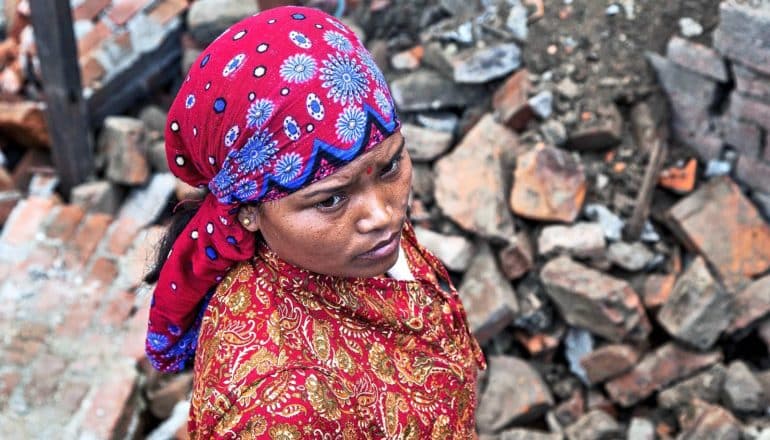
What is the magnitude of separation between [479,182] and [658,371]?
3.66 feet

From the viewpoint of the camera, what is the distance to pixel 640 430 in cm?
358

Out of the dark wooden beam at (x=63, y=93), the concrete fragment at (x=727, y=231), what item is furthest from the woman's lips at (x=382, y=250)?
the dark wooden beam at (x=63, y=93)

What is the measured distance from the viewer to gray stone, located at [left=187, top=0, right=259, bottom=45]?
16.3ft

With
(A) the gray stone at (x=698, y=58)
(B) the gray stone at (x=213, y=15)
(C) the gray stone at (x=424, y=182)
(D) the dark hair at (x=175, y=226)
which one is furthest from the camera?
(B) the gray stone at (x=213, y=15)

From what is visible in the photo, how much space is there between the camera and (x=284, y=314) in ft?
5.54

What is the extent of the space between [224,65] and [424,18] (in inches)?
132

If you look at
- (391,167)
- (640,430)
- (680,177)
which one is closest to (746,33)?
(680,177)

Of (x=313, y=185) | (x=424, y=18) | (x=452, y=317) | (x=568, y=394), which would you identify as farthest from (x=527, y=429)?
(x=313, y=185)

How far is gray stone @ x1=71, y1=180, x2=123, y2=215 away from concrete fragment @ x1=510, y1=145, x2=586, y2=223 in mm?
2216

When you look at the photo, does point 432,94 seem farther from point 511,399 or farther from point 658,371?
point 658,371

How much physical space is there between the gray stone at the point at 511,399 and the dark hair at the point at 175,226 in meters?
2.08

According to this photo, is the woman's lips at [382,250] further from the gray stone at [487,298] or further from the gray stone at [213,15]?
the gray stone at [213,15]

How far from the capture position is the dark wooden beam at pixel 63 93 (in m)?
4.32

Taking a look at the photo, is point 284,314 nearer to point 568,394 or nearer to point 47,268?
point 568,394
